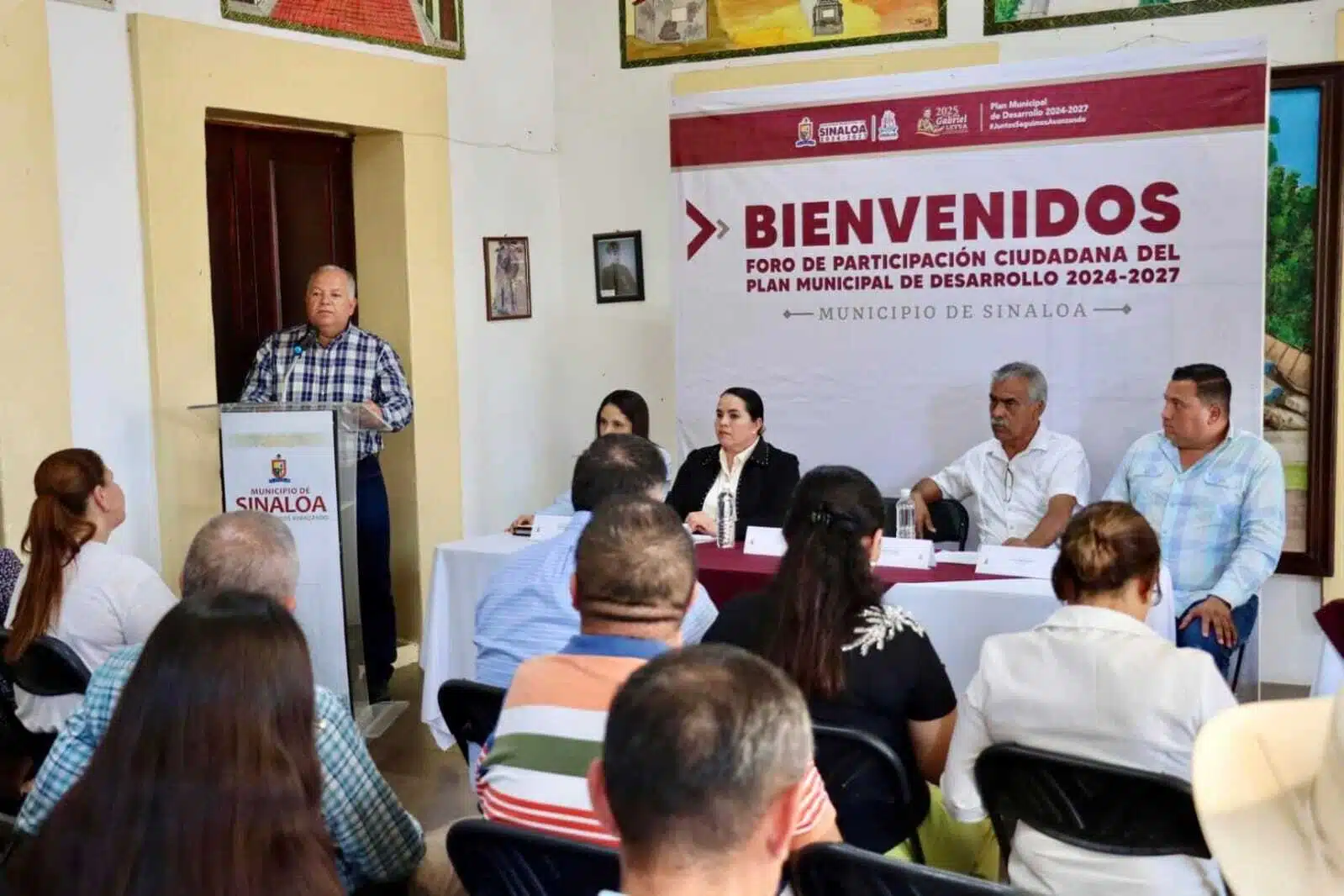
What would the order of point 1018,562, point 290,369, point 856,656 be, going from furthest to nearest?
1. point 290,369
2. point 1018,562
3. point 856,656

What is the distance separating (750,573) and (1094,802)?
173 cm

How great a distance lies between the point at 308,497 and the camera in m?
4.37

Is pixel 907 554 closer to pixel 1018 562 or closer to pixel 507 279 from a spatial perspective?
pixel 1018 562

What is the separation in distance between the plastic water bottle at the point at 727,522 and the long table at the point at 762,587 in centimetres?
6

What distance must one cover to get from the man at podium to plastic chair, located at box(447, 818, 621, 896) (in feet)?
10.5

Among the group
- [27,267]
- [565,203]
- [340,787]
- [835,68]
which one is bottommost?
[340,787]

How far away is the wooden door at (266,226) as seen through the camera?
5.06 m

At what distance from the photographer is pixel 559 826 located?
174cm

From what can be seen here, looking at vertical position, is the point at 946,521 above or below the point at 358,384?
below

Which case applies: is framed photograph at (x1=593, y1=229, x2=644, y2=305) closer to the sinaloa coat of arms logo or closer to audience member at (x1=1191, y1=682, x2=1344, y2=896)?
the sinaloa coat of arms logo

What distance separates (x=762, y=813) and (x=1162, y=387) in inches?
149

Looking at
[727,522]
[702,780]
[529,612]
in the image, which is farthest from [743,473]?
[702,780]

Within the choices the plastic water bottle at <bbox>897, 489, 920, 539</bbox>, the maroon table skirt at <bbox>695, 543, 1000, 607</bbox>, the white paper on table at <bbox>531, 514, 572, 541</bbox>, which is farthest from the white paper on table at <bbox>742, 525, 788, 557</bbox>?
the white paper on table at <bbox>531, 514, 572, 541</bbox>

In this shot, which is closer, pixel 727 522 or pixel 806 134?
pixel 727 522
